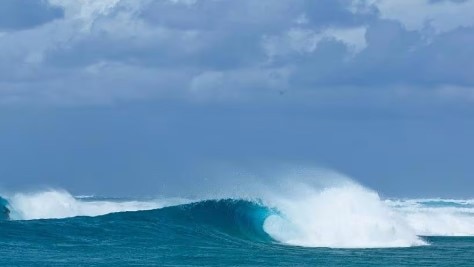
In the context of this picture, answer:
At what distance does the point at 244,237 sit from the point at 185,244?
405cm

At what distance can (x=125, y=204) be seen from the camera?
54.3m

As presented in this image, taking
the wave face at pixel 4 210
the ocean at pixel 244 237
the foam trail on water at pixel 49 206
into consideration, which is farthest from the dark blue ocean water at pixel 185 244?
the foam trail on water at pixel 49 206

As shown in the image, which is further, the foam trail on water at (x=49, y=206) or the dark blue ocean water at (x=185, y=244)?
the foam trail on water at (x=49, y=206)

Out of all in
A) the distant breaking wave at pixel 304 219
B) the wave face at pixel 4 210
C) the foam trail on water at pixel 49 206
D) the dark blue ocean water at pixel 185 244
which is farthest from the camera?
the foam trail on water at pixel 49 206

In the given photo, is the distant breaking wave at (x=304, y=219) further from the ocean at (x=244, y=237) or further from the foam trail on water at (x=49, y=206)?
the foam trail on water at (x=49, y=206)

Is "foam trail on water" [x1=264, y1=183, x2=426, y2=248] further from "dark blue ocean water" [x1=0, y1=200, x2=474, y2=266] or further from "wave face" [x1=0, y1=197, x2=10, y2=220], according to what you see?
"wave face" [x1=0, y1=197, x2=10, y2=220]

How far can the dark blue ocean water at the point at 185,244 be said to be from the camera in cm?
2842

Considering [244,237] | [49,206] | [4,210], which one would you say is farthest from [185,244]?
[49,206]

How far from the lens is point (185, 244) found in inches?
1296

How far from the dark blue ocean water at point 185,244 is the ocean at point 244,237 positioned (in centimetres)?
3

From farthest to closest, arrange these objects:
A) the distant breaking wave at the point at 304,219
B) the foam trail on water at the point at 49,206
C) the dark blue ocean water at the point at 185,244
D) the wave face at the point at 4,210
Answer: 1. the foam trail on water at the point at 49,206
2. the wave face at the point at 4,210
3. the distant breaking wave at the point at 304,219
4. the dark blue ocean water at the point at 185,244

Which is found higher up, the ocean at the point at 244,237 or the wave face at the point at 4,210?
the wave face at the point at 4,210

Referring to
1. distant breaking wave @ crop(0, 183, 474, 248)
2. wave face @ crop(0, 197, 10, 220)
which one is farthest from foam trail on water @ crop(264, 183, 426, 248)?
wave face @ crop(0, 197, 10, 220)

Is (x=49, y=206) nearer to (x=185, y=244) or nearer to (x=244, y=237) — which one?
(x=244, y=237)
